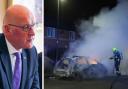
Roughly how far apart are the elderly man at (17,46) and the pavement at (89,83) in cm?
20

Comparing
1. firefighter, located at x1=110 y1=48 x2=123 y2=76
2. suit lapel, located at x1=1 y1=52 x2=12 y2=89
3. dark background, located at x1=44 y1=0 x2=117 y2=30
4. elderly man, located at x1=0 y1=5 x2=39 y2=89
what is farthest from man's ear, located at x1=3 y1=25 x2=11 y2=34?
firefighter, located at x1=110 y1=48 x2=123 y2=76

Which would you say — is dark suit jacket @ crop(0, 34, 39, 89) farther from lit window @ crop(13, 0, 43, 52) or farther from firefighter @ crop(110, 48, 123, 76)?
firefighter @ crop(110, 48, 123, 76)

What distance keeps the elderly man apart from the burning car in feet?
0.92

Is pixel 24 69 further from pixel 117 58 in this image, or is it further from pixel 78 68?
pixel 117 58

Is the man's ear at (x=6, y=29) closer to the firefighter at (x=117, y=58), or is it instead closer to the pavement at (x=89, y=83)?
the pavement at (x=89, y=83)

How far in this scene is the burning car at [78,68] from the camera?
2832mm

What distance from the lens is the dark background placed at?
2.86 meters

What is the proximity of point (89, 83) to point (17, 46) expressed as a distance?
0.76 m

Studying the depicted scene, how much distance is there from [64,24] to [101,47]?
410 mm

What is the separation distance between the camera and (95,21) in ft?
9.37

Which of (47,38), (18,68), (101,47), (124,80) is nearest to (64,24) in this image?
(47,38)

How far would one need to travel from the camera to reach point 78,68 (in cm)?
284

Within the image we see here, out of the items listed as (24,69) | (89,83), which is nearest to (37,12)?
(24,69)

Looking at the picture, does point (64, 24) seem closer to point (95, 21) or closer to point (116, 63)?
point (95, 21)
